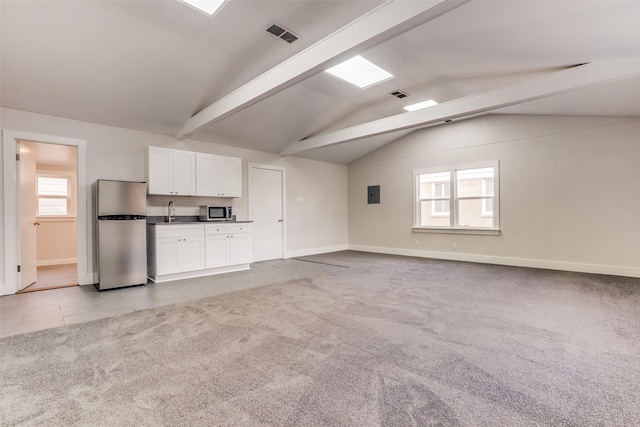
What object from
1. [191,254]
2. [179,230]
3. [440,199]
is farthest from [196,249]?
[440,199]

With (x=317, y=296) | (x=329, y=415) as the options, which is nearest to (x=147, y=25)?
(x=317, y=296)

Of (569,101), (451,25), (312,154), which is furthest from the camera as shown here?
(312,154)

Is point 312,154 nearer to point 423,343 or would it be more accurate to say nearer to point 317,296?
point 317,296

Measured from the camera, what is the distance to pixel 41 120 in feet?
13.5

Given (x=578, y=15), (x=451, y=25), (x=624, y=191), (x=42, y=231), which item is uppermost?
(x=451, y=25)

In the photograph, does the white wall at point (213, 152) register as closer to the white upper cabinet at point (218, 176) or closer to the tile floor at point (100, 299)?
the white upper cabinet at point (218, 176)

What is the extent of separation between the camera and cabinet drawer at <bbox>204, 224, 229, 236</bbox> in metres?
5.04

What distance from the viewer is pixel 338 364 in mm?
2045

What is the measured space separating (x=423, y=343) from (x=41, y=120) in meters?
5.71

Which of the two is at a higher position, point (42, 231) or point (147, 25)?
point (147, 25)

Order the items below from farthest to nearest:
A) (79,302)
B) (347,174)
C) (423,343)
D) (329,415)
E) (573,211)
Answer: (347,174), (573,211), (79,302), (423,343), (329,415)

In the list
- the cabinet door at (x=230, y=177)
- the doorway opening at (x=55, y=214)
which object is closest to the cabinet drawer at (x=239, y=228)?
the cabinet door at (x=230, y=177)

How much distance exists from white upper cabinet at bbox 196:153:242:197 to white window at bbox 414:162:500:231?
435 cm

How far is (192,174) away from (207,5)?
2804 mm
